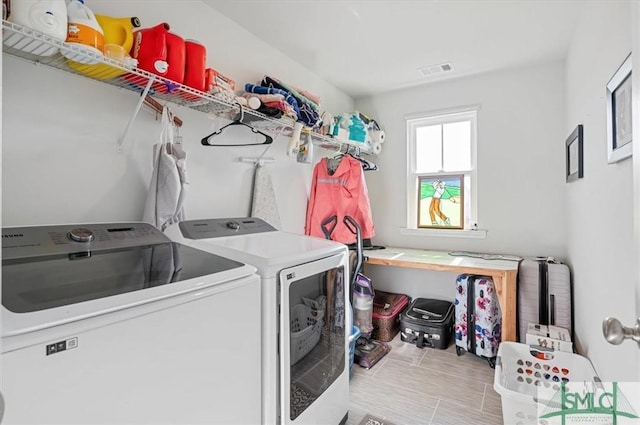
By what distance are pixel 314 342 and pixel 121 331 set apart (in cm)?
105

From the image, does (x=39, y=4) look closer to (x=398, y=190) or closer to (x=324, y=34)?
(x=324, y=34)

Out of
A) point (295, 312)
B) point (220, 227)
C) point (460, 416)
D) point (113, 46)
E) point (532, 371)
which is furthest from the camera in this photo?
point (532, 371)

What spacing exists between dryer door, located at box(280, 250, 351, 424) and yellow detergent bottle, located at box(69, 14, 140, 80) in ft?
3.49

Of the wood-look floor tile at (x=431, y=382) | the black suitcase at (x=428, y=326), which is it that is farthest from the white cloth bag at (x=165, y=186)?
the black suitcase at (x=428, y=326)

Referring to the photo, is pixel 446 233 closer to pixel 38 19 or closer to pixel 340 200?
pixel 340 200

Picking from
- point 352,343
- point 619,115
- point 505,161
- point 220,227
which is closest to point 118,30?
point 220,227

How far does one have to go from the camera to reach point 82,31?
119 cm

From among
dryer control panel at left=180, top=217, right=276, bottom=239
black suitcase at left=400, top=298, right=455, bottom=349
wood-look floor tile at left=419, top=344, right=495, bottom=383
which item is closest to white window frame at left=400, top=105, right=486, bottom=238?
black suitcase at left=400, top=298, right=455, bottom=349

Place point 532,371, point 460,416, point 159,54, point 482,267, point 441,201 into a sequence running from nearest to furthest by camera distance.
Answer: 1. point 159,54
2. point 460,416
3. point 532,371
4. point 482,267
5. point 441,201

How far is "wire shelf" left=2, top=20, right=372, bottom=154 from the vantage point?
1117 millimetres

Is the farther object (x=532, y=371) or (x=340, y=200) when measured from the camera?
(x=340, y=200)

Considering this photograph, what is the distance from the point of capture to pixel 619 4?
138cm

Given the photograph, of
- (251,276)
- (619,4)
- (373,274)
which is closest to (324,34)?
(619,4)

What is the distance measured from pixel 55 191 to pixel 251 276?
911 millimetres
